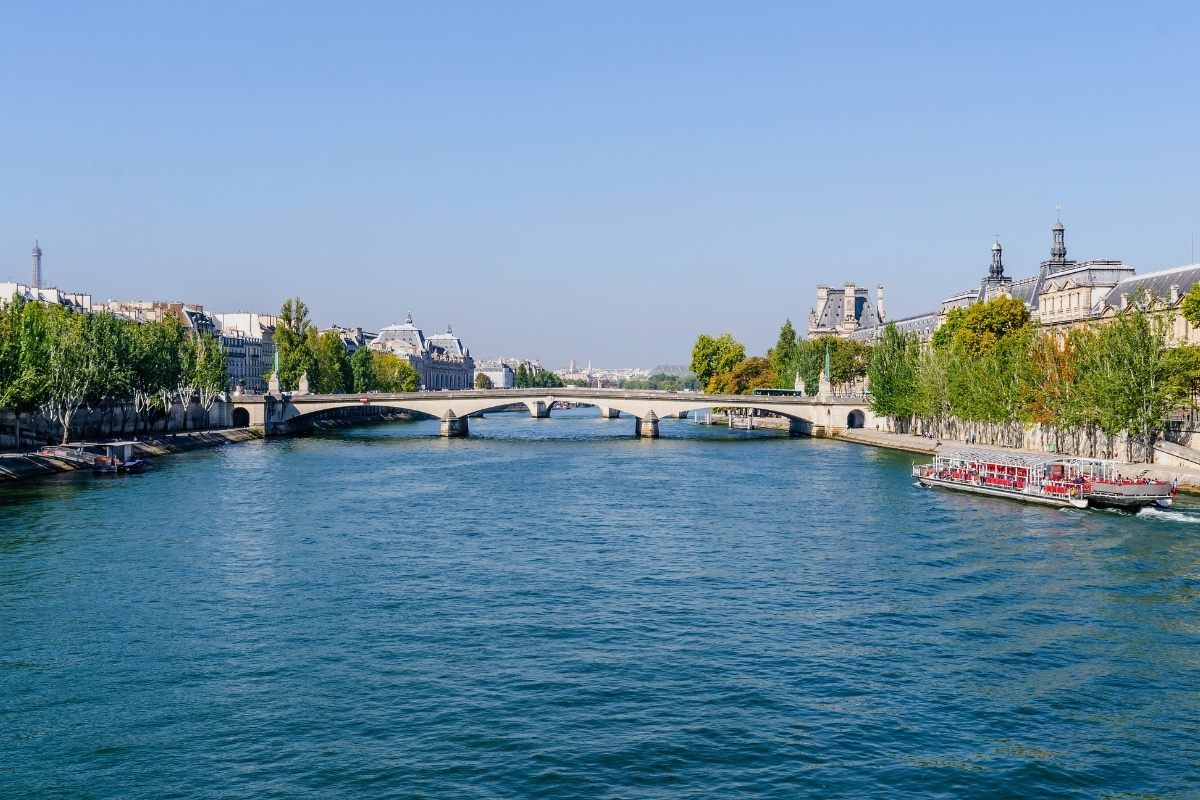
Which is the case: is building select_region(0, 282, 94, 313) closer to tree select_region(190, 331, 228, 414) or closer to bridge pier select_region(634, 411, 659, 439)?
tree select_region(190, 331, 228, 414)

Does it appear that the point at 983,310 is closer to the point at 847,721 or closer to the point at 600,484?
the point at 600,484

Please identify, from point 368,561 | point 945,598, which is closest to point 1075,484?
point 945,598

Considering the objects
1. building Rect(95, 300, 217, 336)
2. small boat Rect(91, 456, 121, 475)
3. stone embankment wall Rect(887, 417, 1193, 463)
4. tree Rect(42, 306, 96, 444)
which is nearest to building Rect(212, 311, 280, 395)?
building Rect(95, 300, 217, 336)

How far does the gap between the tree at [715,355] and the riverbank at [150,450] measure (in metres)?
78.9

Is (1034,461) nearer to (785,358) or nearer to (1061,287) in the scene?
(1061,287)

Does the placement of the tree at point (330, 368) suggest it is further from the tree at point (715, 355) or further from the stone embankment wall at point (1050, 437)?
the stone embankment wall at point (1050, 437)

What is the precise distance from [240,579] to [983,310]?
80.2 metres

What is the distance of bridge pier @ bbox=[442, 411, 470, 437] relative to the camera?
123 meters

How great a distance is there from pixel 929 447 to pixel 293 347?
79.8 meters

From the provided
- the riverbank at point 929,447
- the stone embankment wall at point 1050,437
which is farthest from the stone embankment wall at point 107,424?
the stone embankment wall at point 1050,437

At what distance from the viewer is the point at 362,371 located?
169 meters

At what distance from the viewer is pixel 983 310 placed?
10162cm

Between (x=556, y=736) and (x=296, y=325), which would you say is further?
(x=296, y=325)

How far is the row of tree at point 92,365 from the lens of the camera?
72.2 metres
